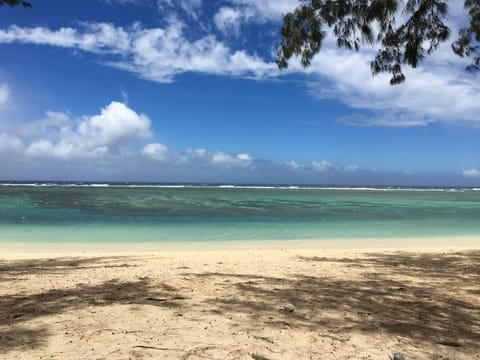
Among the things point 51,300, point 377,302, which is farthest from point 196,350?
point 377,302

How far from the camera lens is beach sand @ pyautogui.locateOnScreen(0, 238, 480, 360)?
12.1ft

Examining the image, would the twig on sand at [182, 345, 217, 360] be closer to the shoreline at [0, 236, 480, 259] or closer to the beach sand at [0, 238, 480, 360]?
the beach sand at [0, 238, 480, 360]

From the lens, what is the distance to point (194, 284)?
628 centimetres

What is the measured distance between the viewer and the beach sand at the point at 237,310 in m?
3.68

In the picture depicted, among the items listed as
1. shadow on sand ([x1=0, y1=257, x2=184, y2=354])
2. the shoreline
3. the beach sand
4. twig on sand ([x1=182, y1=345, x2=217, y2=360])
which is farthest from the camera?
the shoreline

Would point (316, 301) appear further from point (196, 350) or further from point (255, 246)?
point (255, 246)

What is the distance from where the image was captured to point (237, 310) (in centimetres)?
486

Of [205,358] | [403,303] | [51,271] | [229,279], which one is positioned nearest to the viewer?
[205,358]

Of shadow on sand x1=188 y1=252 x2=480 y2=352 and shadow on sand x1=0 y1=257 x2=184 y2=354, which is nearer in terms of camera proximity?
shadow on sand x1=0 y1=257 x2=184 y2=354

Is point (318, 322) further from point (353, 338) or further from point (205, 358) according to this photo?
point (205, 358)

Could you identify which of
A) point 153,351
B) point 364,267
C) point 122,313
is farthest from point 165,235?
point 153,351

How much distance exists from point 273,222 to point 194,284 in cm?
1456

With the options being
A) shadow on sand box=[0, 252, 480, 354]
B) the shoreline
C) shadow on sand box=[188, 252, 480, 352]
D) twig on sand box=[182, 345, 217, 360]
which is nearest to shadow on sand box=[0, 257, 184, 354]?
shadow on sand box=[0, 252, 480, 354]

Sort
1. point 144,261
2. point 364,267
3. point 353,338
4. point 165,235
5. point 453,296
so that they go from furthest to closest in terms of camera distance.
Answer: point 165,235 < point 144,261 < point 364,267 < point 453,296 < point 353,338
